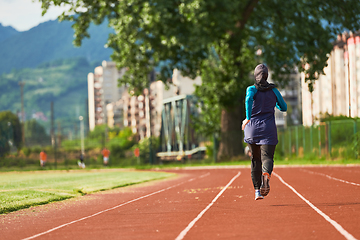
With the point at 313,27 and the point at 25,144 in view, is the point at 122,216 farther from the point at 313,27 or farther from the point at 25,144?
the point at 25,144

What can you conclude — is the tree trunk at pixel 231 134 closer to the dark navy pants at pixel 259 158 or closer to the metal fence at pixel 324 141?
the metal fence at pixel 324 141

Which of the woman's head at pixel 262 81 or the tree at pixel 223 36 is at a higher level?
the tree at pixel 223 36

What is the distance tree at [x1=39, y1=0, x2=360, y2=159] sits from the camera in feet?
93.4

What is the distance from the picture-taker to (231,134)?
120 feet

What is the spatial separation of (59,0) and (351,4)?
16.0 metres

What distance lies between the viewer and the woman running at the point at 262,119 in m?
9.04

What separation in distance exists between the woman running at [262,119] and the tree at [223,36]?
1807 centimetres

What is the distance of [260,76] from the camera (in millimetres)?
9070

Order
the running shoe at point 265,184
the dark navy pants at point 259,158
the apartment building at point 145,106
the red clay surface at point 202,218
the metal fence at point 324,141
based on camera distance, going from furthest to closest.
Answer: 1. the apartment building at point 145,106
2. the metal fence at point 324,141
3. the dark navy pants at point 259,158
4. the running shoe at point 265,184
5. the red clay surface at point 202,218

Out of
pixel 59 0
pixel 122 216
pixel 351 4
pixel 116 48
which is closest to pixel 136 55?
pixel 116 48

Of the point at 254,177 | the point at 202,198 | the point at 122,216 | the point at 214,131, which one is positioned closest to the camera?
the point at 122,216

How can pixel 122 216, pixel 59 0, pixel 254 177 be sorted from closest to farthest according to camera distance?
1. pixel 122 216
2. pixel 254 177
3. pixel 59 0

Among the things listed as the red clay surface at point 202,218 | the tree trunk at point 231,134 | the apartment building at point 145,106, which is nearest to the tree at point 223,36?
the tree trunk at point 231,134

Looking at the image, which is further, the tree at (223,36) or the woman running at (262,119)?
→ the tree at (223,36)
